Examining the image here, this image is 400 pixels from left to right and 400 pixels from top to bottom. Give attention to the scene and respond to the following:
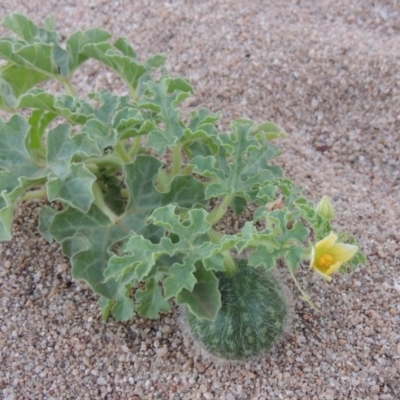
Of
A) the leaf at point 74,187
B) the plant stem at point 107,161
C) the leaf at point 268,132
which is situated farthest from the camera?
the leaf at point 268,132

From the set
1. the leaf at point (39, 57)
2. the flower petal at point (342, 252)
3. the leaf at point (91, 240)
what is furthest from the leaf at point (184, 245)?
the leaf at point (39, 57)

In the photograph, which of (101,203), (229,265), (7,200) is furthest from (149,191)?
(7,200)

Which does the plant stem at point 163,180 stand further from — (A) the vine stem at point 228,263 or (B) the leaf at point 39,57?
(B) the leaf at point 39,57

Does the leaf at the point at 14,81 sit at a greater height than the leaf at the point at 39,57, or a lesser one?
lesser

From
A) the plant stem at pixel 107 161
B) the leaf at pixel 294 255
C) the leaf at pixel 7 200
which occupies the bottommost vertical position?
the plant stem at pixel 107 161

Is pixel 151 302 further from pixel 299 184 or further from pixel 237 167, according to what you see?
pixel 299 184

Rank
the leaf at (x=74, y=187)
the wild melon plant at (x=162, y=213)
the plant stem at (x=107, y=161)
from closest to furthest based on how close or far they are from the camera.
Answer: the wild melon plant at (x=162, y=213) < the leaf at (x=74, y=187) < the plant stem at (x=107, y=161)

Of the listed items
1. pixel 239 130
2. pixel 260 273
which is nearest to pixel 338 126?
pixel 239 130
